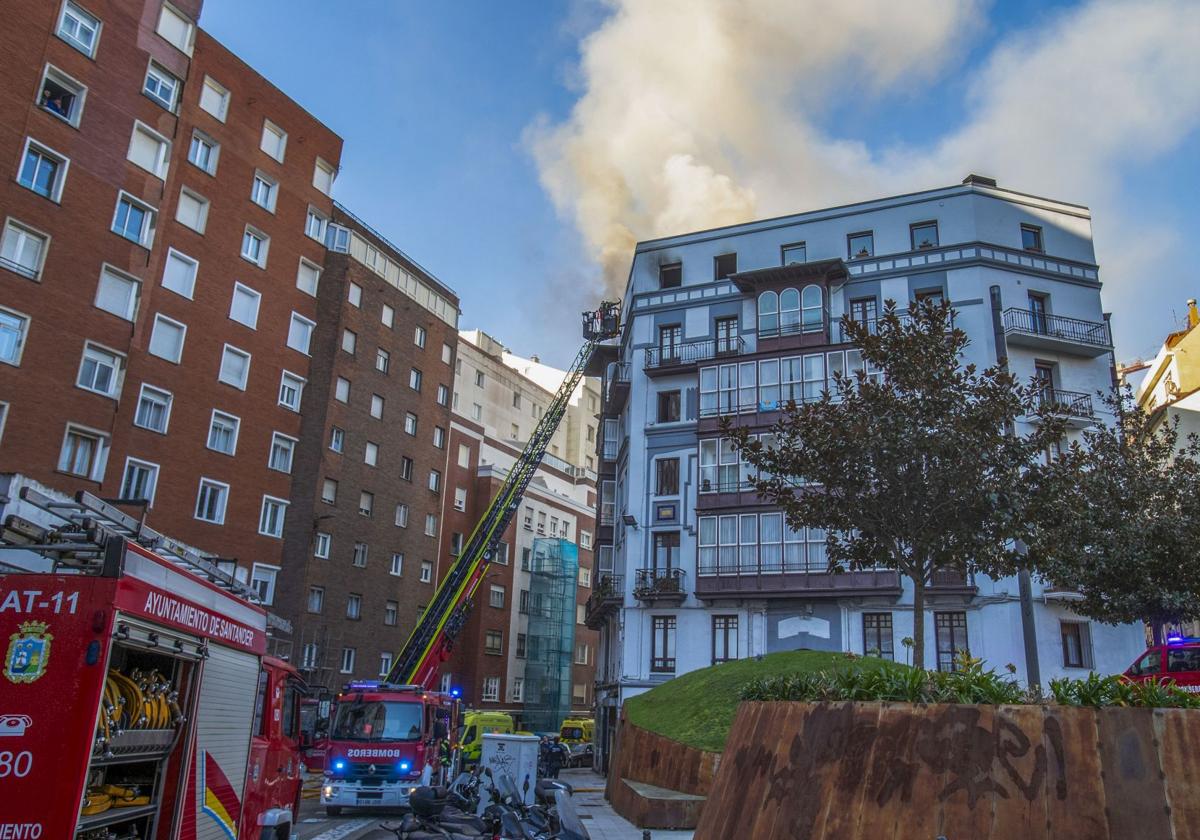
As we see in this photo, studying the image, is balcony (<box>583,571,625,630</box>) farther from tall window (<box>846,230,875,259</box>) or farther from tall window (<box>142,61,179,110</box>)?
tall window (<box>142,61,179,110</box>)

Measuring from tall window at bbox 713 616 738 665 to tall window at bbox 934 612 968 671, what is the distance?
747 cm

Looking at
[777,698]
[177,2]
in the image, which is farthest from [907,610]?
[177,2]

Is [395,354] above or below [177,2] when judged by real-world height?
below

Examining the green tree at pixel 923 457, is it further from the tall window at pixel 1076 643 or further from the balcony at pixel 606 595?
the balcony at pixel 606 595

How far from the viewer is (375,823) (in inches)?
730

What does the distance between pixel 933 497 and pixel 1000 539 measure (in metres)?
1.54

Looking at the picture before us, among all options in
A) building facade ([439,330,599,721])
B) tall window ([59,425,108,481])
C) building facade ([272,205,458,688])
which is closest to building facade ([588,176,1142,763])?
building facade ([272,205,458,688])

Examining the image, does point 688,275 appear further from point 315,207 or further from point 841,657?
point 841,657

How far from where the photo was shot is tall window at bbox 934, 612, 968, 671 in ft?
103

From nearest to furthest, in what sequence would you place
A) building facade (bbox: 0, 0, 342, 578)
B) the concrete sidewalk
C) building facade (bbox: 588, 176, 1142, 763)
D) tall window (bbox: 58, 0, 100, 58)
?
1. the concrete sidewalk
2. building facade (bbox: 0, 0, 342, 578)
3. tall window (bbox: 58, 0, 100, 58)
4. building facade (bbox: 588, 176, 1142, 763)

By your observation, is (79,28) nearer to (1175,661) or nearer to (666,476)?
(666,476)

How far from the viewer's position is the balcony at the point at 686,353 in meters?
38.1

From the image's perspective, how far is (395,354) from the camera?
46.2m

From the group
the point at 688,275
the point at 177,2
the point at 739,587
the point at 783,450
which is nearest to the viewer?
the point at 783,450
